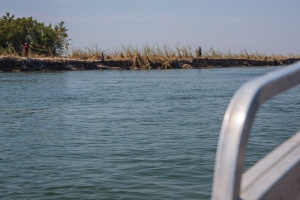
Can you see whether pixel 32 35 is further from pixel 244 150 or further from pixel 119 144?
pixel 244 150

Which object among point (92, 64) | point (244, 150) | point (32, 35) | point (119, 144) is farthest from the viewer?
point (32, 35)

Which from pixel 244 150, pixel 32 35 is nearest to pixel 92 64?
pixel 32 35

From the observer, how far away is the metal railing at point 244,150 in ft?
4.59

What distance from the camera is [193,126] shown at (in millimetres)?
10594

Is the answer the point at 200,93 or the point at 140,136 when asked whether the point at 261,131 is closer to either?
the point at 140,136

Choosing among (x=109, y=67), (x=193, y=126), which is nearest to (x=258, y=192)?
(x=193, y=126)

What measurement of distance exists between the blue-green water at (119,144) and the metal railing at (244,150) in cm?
404

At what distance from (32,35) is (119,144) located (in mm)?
44387

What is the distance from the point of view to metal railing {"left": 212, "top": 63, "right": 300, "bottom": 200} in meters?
1.40

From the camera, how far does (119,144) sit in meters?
8.83

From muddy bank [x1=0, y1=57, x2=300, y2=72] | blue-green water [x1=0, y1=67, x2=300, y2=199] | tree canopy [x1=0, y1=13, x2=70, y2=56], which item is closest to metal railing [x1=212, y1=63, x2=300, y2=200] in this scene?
blue-green water [x1=0, y1=67, x2=300, y2=199]

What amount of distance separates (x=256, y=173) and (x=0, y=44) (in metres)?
49.3

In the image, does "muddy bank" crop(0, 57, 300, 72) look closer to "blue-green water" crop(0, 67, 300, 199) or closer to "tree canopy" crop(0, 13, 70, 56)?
"tree canopy" crop(0, 13, 70, 56)

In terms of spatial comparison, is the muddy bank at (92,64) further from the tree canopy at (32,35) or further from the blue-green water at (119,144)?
the blue-green water at (119,144)
